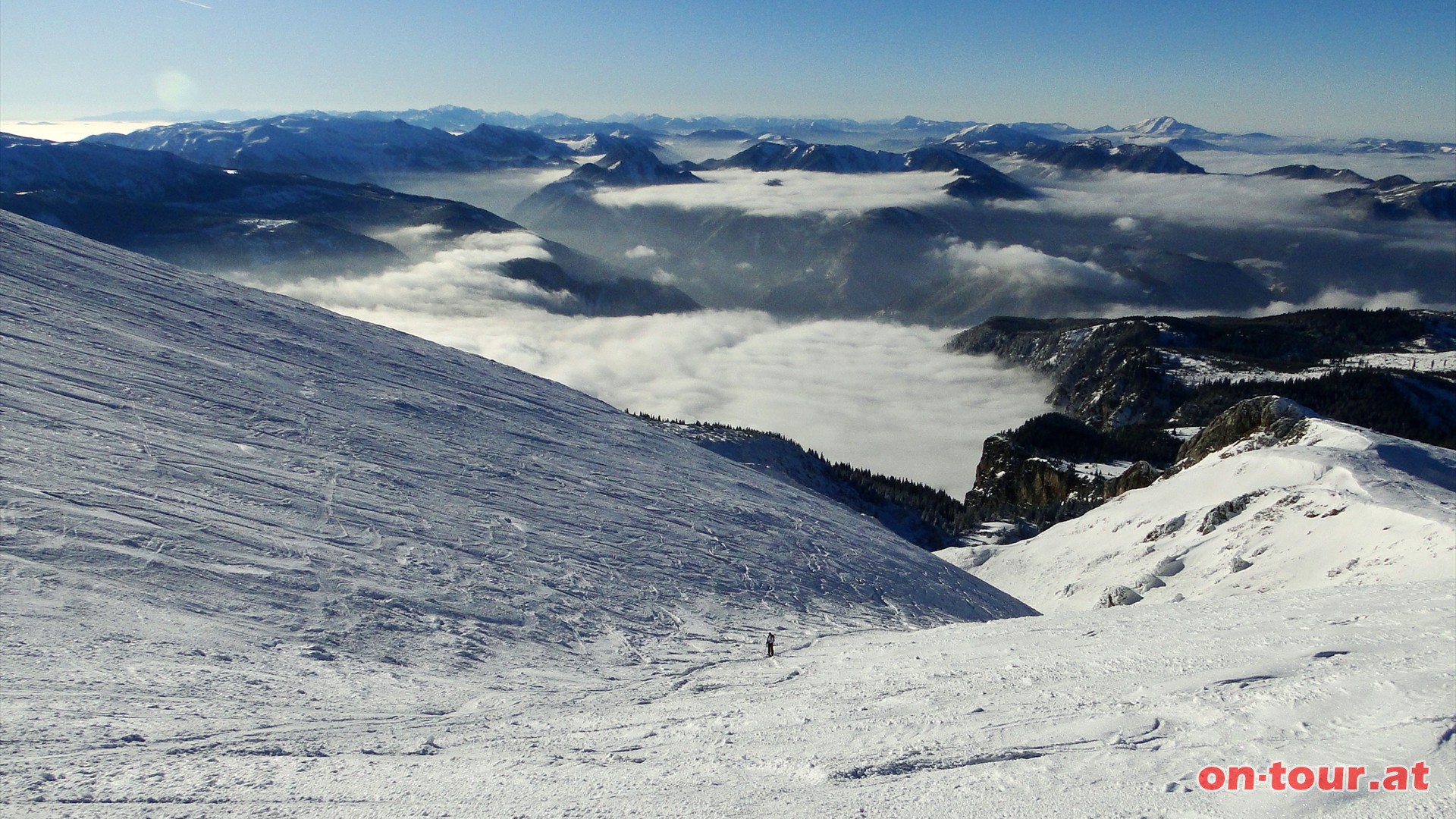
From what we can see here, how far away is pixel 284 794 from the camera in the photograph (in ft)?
32.9

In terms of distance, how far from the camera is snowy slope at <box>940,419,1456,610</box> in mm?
39469

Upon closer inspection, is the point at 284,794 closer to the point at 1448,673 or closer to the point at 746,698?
the point at 746,698

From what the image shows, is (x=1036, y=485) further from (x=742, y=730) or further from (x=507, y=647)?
(x=742, y=730)

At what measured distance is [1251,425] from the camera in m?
70.8

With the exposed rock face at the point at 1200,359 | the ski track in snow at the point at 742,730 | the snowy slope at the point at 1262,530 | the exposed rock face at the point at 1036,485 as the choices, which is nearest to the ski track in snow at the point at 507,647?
the ski track in snow at the point at 742,730

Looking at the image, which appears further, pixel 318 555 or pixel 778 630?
pixel 778 630

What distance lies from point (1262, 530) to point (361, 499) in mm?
49737

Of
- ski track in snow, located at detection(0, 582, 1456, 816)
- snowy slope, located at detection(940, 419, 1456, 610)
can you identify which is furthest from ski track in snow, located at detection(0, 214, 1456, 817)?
snowy slope, located at detection(940, 419, 1456, 610)

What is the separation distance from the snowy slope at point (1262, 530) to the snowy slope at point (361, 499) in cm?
1559

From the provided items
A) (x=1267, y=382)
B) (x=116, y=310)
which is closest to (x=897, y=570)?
(x=116, y=310)

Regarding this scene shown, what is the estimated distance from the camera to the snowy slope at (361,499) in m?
18.3

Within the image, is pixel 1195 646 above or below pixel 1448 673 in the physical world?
below

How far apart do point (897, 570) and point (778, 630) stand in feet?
41.2

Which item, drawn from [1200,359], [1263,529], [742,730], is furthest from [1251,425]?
[1200,359]
